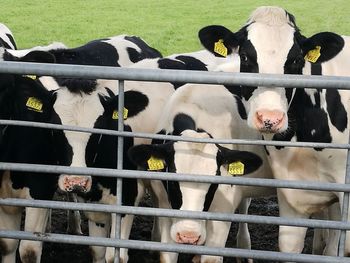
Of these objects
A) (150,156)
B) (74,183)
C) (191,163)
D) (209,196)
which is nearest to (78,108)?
(74,183)

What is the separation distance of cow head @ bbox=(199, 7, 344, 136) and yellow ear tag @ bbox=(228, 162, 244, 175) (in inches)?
13.9

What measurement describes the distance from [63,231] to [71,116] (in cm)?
202

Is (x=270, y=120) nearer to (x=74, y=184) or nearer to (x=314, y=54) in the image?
(x=314, y=54)

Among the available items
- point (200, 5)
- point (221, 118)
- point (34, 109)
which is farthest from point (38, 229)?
point (200, 5)

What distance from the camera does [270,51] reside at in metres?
4.08

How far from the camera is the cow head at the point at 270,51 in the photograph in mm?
3838

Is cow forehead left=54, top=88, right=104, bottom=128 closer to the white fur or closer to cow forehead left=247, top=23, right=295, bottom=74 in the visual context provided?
the white fur

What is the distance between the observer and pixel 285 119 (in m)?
3.83

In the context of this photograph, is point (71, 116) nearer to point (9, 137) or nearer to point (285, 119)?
point (9, 137)

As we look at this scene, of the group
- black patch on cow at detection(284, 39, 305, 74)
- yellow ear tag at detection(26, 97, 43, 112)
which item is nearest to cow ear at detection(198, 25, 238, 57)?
black patch on cow at detection(284, 39, 305, 74)

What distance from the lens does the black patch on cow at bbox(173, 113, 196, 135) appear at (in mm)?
4582

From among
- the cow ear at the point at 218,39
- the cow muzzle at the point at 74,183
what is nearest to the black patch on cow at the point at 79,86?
the cow muzzle at the point at 74,183

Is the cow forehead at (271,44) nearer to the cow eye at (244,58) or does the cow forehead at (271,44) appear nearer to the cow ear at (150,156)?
the cow eye at (244,58)

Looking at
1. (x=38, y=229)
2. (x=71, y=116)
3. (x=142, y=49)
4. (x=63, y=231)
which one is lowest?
(x=63, y=231)
